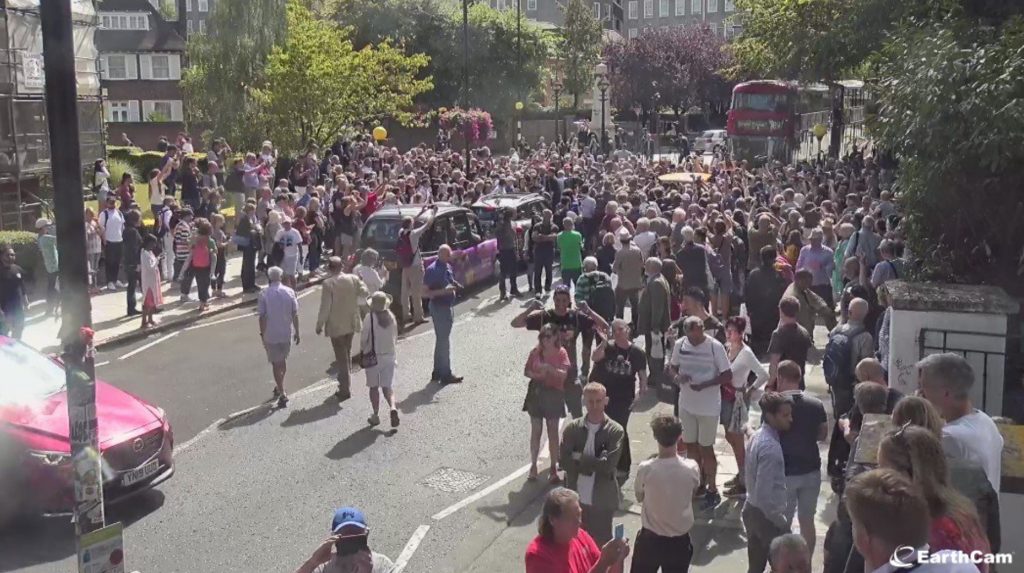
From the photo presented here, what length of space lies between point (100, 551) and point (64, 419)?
12.4 feet

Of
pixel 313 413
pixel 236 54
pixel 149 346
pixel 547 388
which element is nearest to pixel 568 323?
pixel 547 388

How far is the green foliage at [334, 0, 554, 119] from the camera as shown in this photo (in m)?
53.6

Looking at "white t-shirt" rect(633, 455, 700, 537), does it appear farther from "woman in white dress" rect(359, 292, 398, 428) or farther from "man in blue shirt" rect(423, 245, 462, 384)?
"man in blue shirt" rect(423, 245, 462, 384)

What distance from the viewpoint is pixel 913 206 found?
442 inches

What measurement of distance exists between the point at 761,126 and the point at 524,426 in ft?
111

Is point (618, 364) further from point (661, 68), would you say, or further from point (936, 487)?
point (661, 68)

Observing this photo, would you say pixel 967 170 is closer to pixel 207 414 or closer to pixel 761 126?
pixel 207 414

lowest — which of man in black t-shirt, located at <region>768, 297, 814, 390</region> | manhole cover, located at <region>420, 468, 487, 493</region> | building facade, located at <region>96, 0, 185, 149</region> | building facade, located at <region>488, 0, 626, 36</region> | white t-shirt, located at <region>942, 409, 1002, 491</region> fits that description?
manhole cover, located at <region>420, 468, 487, 493</region>

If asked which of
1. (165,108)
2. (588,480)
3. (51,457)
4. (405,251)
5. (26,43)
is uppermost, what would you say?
(26,43)

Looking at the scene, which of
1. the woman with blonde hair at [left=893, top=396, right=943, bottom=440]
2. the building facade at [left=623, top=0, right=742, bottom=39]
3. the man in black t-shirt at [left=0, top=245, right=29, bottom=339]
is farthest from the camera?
the building facade at [left=623, top=0, right=742, bottom=39]

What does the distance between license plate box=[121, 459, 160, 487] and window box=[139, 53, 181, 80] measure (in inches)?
2393

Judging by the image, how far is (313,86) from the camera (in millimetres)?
29812

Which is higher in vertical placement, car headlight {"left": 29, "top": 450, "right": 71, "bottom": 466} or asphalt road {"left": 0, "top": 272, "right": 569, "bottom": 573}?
car headlight {"left": 29, "top": 450, "right": 71, "bottom": 466}

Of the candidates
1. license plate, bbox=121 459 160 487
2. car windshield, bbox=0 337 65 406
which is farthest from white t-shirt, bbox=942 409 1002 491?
car windshield, bbox=0 337 65 406
